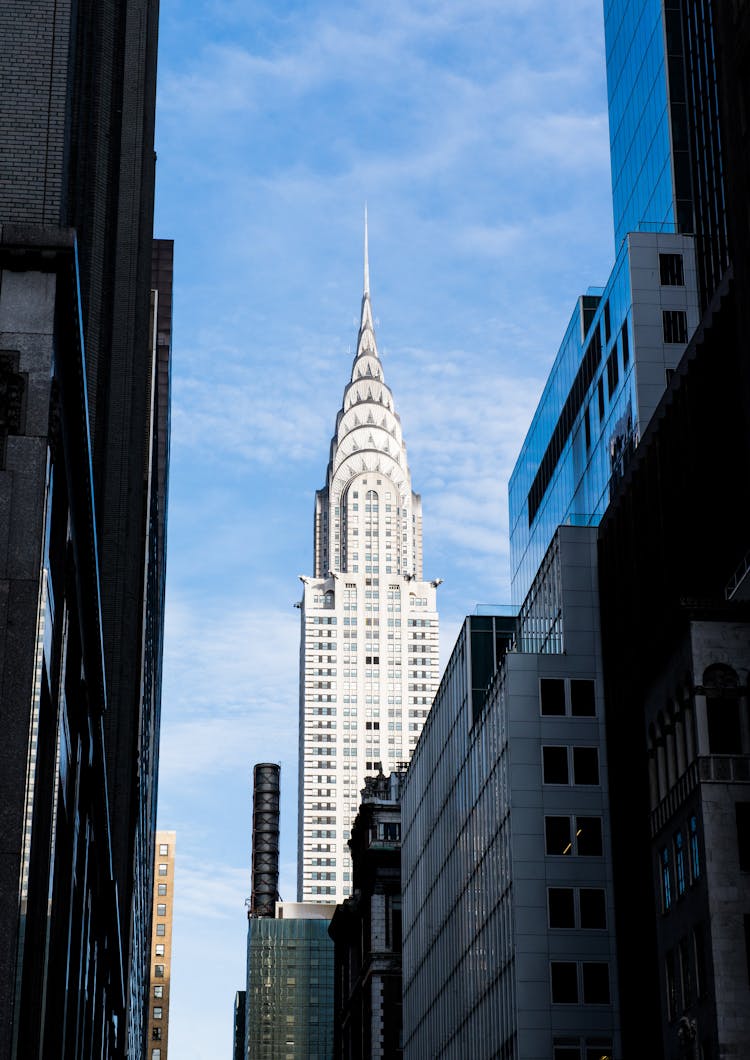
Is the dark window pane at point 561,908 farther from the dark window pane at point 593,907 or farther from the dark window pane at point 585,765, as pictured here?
the dark window pane at point 585,765

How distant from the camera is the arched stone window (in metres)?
61.4

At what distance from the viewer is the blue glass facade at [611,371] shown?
85250 mm

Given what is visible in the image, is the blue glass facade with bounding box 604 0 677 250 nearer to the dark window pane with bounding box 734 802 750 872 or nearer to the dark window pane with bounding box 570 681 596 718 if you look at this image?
the dark window pane with bounding box 570 681 596 718

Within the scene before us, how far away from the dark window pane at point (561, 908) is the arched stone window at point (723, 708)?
19774mm

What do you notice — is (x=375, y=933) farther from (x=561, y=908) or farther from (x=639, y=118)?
(x=639, y=118)

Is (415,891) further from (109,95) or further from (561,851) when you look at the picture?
(109,95)

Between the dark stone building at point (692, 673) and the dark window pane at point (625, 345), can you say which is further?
the dark window pane at point (625, 345)

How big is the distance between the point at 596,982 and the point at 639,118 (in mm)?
48685

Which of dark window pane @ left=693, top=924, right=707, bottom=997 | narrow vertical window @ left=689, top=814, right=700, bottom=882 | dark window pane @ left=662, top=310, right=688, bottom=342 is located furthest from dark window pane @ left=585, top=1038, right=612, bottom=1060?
dark window pane @ left=662, top=310, right=688, bottom=342

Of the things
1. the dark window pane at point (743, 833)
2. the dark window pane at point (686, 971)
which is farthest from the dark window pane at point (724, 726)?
the dark window pane at point (686, 971)

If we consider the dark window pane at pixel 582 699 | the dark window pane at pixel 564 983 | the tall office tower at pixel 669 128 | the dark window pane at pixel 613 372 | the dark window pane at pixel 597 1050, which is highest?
the tall office tower at pixel 669 128

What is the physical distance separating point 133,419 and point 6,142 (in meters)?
58.9

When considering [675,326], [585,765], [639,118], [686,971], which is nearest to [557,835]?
[585,765]

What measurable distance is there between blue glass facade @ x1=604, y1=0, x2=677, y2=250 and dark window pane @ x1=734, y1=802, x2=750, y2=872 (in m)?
40.6
